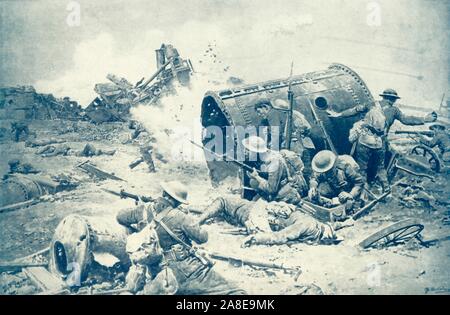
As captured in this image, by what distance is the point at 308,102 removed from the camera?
1021 centimetres

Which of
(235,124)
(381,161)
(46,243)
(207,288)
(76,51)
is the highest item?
(76,51)

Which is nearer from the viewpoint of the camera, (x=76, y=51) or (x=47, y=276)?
(x=47, y=276)

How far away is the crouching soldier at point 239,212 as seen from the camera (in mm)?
9727

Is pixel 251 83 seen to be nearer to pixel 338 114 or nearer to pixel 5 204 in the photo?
pixel 338 114

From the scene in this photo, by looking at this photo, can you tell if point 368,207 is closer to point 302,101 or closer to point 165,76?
point 302,101

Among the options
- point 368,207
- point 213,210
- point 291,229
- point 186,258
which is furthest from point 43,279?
point 368,207

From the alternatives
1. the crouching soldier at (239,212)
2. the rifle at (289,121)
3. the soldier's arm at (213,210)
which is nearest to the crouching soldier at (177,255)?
the soldier's arm at (213,210)

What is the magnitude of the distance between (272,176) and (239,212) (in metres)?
0.91

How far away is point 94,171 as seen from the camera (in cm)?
1025

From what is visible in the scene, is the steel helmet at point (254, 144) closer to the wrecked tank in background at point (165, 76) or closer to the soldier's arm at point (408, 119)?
the wrecked tank in background at point (165, 76)

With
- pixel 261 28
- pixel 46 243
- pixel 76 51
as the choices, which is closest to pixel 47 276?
pixel 46 243

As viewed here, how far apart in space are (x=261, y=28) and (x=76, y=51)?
362 cm

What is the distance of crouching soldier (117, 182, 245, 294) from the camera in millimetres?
9375

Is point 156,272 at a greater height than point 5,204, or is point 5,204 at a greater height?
point 5,204
